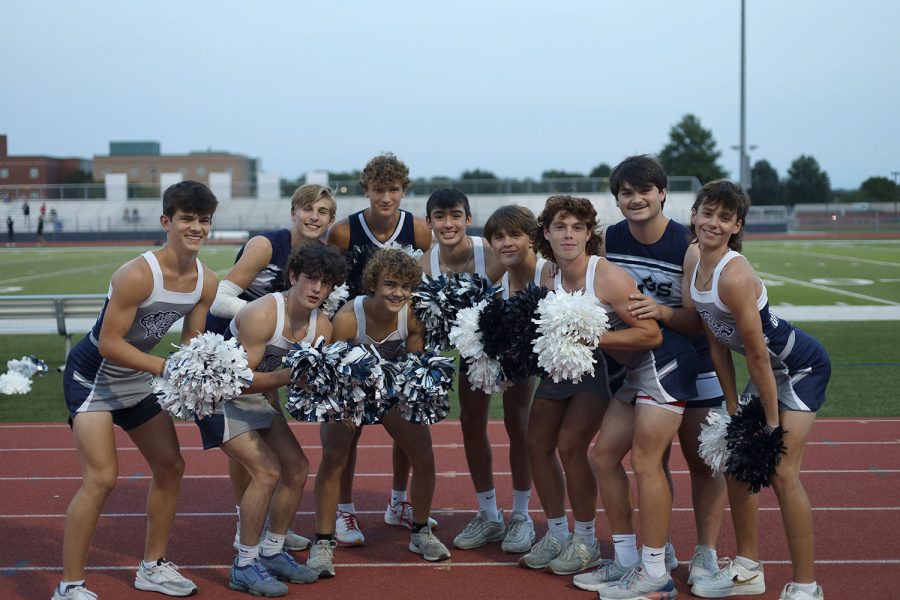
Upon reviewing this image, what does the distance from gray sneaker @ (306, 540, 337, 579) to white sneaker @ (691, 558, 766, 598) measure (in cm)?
159

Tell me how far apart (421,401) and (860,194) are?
221ft

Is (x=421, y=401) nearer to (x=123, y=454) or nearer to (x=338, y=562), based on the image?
(x=338, y=562)

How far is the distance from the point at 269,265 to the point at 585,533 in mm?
1974

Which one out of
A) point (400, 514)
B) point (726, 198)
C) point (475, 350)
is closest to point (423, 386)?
point (475, 350)

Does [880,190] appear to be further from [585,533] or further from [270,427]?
[270,427]

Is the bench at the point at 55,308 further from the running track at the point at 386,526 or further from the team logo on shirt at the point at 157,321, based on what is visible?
the team logo on shirt at the point at 157,321

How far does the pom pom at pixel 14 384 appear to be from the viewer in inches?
336

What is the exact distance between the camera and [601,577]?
13.2 ft

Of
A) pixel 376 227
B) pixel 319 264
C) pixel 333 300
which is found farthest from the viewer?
pixel 376 227

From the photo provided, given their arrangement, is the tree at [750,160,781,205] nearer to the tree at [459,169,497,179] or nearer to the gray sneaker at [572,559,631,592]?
the tree at [459,169,497,179]

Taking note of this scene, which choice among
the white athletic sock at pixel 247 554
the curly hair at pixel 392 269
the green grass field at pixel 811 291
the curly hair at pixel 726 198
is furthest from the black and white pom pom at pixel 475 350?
the green grass field at pixel 811 291

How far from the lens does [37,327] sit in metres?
13.1

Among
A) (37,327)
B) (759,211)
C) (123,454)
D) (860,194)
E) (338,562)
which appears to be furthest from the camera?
(860,194)

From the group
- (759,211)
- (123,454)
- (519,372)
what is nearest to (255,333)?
(519,372)
